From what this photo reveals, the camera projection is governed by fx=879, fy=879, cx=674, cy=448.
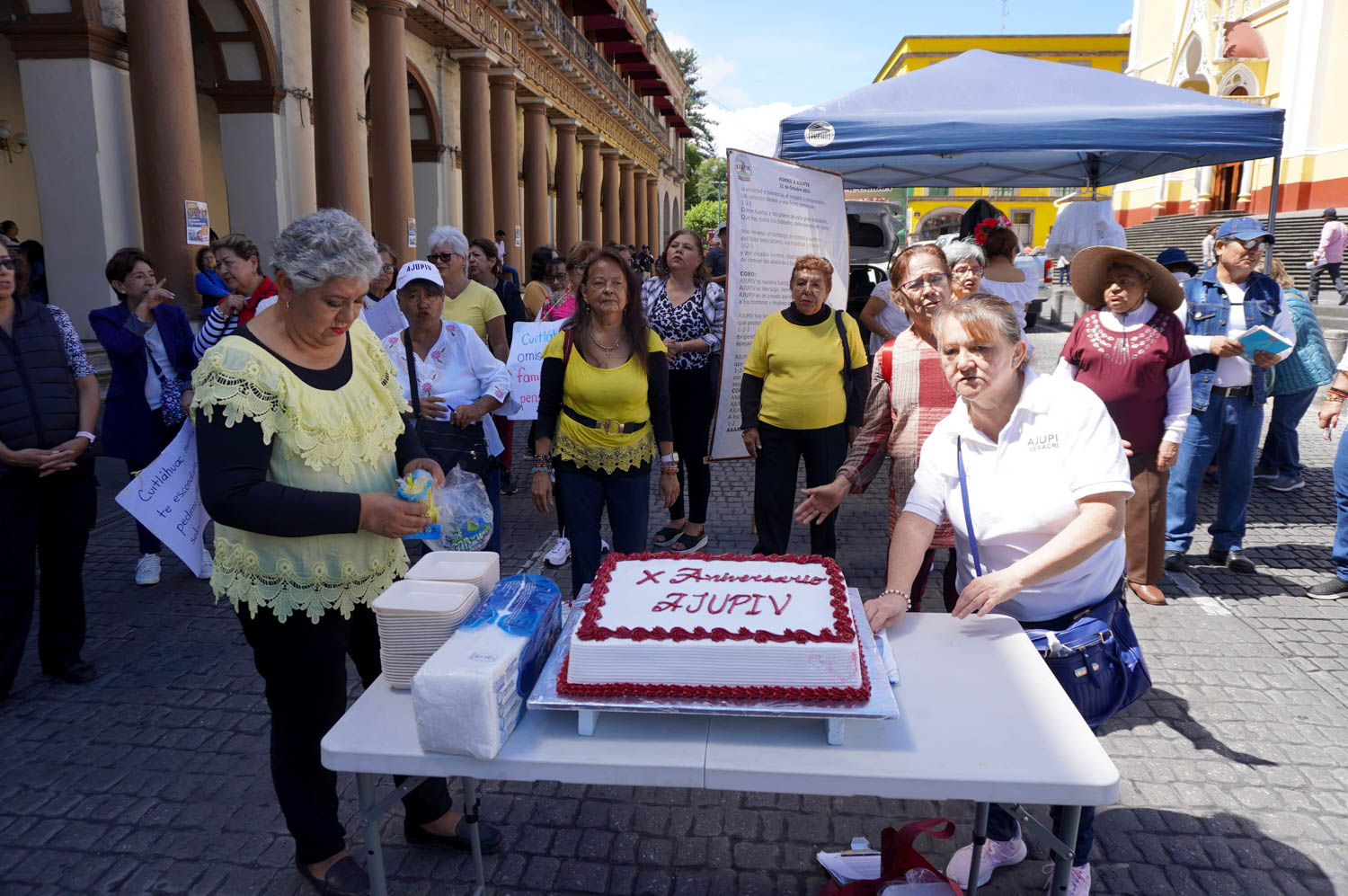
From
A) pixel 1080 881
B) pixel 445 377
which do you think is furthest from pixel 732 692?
pixel 445 377

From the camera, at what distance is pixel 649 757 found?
1844mm

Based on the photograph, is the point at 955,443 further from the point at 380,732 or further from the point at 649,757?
the point at 380,732

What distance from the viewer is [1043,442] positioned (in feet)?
8.00

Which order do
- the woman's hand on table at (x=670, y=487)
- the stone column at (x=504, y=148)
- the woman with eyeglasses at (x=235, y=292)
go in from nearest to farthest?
the woman's hand on table at (x=670, y=487)
the woman with eyeglasses at (x=235, y=292)
the stone column at (x=504, y=148)

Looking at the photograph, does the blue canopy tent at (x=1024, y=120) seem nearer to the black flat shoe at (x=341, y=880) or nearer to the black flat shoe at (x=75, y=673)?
the black flat shoe at (x=75, y=673)

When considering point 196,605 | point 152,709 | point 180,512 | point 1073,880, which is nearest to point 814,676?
point 1073,880

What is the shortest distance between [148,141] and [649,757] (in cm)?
914

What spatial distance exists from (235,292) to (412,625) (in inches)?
152

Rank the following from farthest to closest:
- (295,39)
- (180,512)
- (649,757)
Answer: (295,39), (180,512), (649,757)

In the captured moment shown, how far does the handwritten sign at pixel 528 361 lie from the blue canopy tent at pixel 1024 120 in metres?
2.31

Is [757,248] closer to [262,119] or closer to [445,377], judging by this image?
[445,377]

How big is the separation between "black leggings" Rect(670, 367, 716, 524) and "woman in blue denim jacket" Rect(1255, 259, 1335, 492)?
14.3ft

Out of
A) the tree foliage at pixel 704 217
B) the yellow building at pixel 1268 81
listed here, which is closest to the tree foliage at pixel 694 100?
the tree foliage at pixel 704 217

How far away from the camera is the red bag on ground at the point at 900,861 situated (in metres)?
2.49
